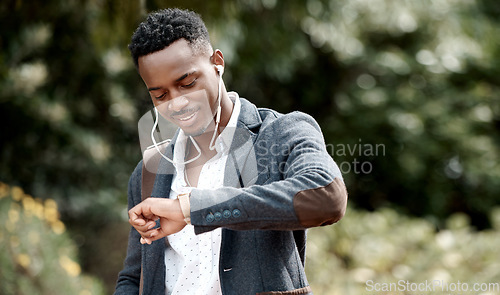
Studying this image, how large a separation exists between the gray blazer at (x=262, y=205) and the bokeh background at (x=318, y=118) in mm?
1707

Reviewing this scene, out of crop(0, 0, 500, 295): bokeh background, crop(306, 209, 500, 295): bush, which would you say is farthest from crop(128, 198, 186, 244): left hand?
crop(306, 209, 500, 295): bush

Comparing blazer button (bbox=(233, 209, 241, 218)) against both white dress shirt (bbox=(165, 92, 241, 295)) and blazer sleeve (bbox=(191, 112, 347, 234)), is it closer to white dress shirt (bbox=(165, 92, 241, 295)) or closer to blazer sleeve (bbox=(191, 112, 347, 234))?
blazer sleeve (bbox=(191, 112, 347, 234))

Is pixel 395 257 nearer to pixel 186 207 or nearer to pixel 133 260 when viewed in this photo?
pixel 133 260

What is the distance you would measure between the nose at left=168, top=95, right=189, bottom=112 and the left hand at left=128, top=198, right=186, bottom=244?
268 millimetres

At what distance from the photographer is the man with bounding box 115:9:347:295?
1.25 metres

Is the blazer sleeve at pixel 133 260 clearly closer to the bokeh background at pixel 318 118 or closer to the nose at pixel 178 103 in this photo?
the nose at pixel 178 103

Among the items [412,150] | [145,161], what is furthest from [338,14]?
[145,161]

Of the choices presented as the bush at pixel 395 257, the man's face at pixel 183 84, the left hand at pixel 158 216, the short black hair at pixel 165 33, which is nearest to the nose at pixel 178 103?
the man's face at pixel 183 84

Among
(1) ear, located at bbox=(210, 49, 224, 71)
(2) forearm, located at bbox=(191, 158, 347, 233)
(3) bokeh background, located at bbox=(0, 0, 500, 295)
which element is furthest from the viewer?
(3) bokeh background, located at bbox=(0, 0, 500, 295)

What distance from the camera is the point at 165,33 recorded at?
1.42 meters

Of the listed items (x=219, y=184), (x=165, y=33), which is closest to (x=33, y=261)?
(x=219, y=184)

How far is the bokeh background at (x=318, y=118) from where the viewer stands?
4102 mm

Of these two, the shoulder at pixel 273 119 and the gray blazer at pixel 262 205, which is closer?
the gray blazer at pixel 262 205

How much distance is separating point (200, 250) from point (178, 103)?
41 centimetres
